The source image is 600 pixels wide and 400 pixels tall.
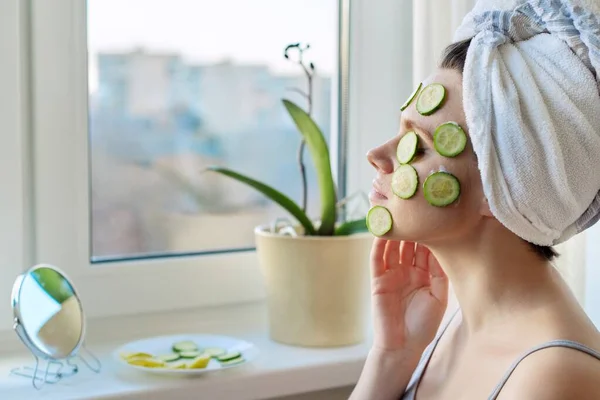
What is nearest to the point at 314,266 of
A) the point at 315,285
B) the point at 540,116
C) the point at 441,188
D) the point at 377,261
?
the point at 315,285

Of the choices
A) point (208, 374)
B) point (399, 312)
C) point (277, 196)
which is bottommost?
point (208, 374)

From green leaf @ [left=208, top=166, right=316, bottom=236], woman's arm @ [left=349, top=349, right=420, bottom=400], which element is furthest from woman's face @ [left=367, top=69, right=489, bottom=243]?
green leaf @ [left=208, top=166, right=316, bottom=236]

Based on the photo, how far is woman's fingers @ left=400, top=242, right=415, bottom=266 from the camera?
116 cm

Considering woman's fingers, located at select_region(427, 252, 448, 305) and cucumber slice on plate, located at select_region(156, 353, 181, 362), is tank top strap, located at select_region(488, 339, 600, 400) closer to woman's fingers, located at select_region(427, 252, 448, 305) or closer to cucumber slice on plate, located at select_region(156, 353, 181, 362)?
woman's fingers, located at select_region(427, 252, 448, 305)

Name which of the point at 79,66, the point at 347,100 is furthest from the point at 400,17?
the point at 79,66

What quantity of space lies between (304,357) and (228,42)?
0.55 meters

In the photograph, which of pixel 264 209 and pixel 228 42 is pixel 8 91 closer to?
pixel 228 42

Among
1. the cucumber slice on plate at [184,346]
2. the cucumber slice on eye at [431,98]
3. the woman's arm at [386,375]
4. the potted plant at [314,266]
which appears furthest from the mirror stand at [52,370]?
the cucumber slice on eye at [431,98]

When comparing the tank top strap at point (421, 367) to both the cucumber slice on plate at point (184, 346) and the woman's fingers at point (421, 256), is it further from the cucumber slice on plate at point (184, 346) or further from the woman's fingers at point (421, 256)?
the cucumber slice on plate at point (184, 346)

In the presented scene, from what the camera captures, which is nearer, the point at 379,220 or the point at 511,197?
the point at 511,197

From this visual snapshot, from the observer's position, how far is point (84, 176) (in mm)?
1294

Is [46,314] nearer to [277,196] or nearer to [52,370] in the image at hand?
[52,370]

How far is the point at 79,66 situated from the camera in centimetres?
127

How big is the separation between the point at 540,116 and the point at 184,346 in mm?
670
